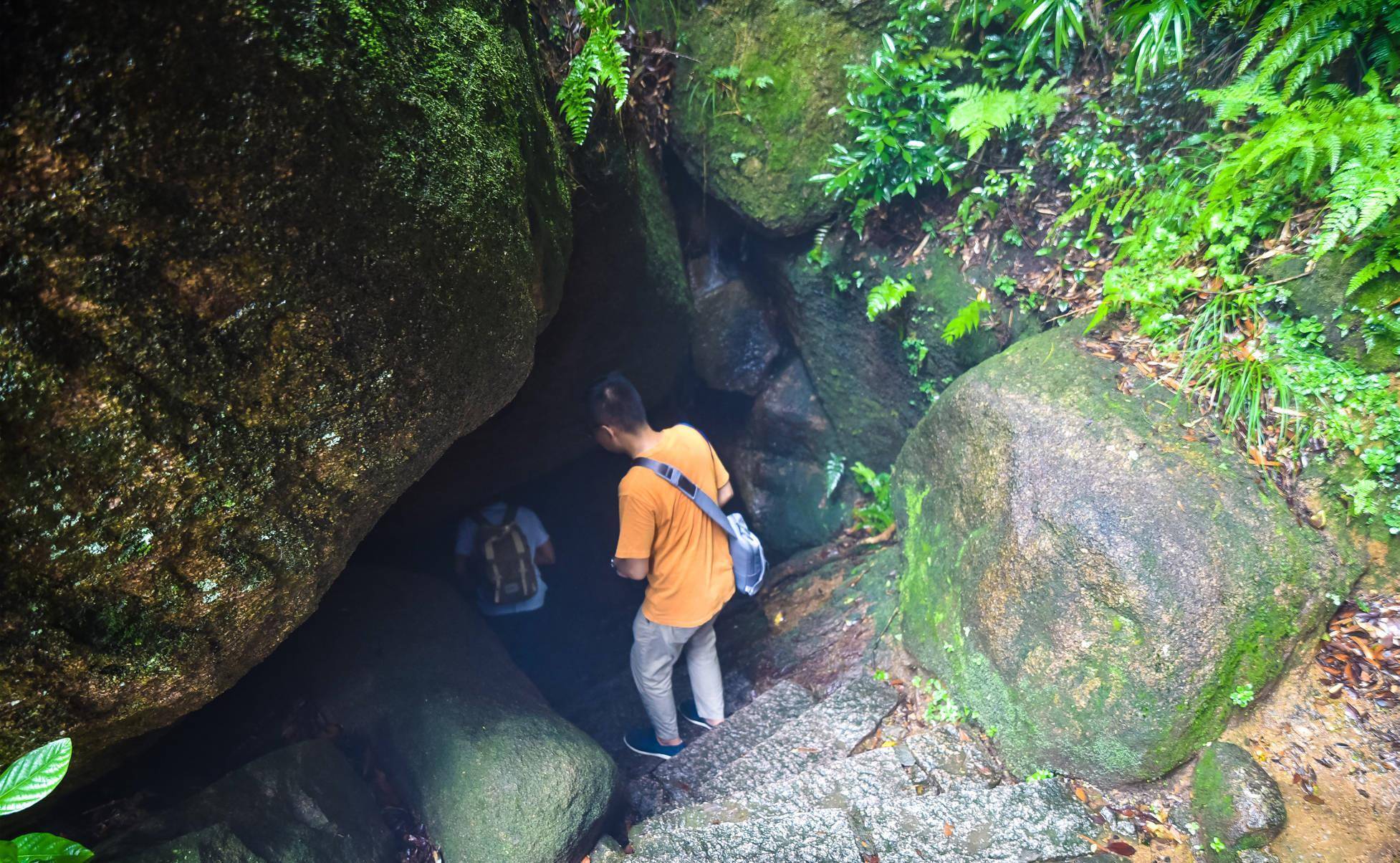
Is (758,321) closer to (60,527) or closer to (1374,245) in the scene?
(1374,245)

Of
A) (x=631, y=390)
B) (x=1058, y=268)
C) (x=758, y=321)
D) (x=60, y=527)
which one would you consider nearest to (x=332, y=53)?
(x=60, y=527)

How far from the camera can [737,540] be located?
4.43 m

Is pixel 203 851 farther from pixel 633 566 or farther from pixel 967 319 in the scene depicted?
pixel 967 319

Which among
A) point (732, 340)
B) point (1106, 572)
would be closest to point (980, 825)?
point (1106, 572)

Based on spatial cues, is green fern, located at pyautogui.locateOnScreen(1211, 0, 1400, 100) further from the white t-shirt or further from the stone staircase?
the white t-shirt

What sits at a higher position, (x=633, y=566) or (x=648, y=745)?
(x=633, y=566)

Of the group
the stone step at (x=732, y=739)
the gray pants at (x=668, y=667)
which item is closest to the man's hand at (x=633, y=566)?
the gray pants at (x=668, y=667)

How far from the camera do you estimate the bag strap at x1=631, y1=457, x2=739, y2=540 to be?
400 centimetres

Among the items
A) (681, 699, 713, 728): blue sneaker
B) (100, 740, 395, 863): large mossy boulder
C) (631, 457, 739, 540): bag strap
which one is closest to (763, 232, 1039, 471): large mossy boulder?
(631, 457, 739, 540): bag strap

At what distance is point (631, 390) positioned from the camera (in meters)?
4.15

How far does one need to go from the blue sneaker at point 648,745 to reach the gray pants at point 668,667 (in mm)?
66

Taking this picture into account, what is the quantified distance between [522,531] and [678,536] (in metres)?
1.82

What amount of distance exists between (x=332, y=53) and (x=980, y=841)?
4032mm

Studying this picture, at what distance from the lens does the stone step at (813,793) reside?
3.43m
